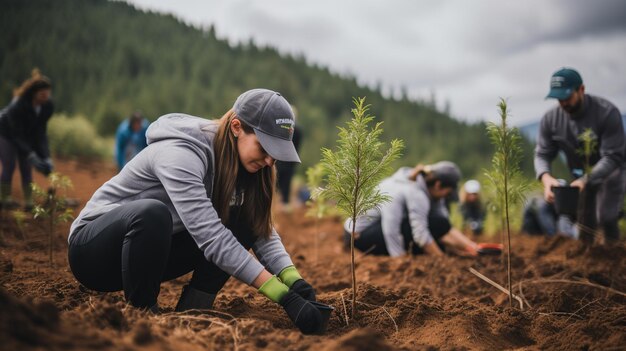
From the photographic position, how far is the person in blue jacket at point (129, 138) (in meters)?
8.82

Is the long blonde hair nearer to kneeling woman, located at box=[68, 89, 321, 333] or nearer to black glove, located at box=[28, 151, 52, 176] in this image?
kneeling woman, located at box=[68, 89, 321, 333]

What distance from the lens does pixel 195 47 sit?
291 feet

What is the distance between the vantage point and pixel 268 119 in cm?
252

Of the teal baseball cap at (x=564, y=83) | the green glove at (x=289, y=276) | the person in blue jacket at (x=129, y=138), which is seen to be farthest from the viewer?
the person in blue jacket at (x=129, y=138)

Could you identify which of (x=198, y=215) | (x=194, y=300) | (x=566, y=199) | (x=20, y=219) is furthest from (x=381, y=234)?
(x=20, y=219)

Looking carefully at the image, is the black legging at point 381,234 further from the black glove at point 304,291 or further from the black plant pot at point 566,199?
the black glove at point 304,291

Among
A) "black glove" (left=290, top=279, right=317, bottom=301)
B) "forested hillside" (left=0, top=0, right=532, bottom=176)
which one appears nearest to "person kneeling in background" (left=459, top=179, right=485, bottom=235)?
"black glove" (left=290, top=279, right=317, bottom=301)

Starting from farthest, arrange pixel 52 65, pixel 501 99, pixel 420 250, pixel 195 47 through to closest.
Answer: pixel 195 47
pixel 52 65
pixel 420 250
pixel 501 99

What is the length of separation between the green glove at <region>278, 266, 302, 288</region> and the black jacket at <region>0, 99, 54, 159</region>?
4822 millimetres

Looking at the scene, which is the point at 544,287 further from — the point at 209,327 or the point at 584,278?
the point at 209,327

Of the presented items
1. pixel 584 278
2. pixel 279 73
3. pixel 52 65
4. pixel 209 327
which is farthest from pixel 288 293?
pixel 279 73

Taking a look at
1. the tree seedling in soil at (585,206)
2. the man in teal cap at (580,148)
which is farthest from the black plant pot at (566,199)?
the tree seedling in soil at (585,206)

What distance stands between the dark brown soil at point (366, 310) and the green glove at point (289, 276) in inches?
9.1

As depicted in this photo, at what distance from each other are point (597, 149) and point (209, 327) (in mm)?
4568
